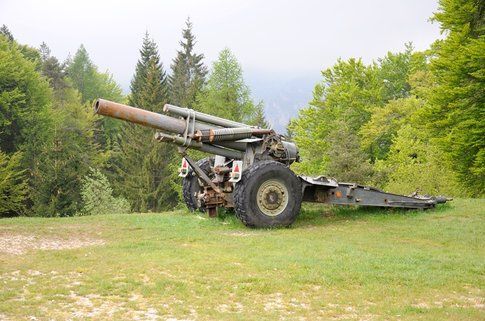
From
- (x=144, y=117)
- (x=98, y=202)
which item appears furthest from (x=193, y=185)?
(x=98, y=202)

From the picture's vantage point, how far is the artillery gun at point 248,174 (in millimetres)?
12266

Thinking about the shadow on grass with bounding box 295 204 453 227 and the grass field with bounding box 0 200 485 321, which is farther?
the shadow on grass with bounding box 295 204 453 227

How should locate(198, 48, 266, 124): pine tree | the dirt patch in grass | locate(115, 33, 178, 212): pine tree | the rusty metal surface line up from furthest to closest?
locate(115, 33, 178, 212): pine tree → locate(198, 48, 266, 124): pine tree → the rusty metal surface → the dirt patch in grass

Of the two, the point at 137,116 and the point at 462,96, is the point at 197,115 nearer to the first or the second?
the point at 137,116

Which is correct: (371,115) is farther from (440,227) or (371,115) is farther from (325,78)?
(440,227)

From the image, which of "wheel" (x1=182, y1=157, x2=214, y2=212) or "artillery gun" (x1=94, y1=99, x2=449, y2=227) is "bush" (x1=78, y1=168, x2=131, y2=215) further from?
"artillery gun" (x1=94, y1=99, x2=449, y2=227)

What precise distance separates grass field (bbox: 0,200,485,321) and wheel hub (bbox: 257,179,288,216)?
66 cm

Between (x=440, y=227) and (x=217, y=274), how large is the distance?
21.2 ft

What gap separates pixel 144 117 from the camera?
12.0 m

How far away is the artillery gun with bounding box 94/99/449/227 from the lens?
12.3 meters

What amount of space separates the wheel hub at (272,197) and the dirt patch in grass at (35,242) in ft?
11.6

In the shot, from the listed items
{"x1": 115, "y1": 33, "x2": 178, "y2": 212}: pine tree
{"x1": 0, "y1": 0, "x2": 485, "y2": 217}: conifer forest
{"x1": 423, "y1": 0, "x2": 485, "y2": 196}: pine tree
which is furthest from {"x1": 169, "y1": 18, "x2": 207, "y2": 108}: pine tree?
{"x1": 423, "y1": 0, "x2": 485, "y2": 196}: pine tree

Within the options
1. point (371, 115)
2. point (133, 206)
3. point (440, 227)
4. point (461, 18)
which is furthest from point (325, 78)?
point (440, 227)

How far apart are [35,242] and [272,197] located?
499 centimetres
